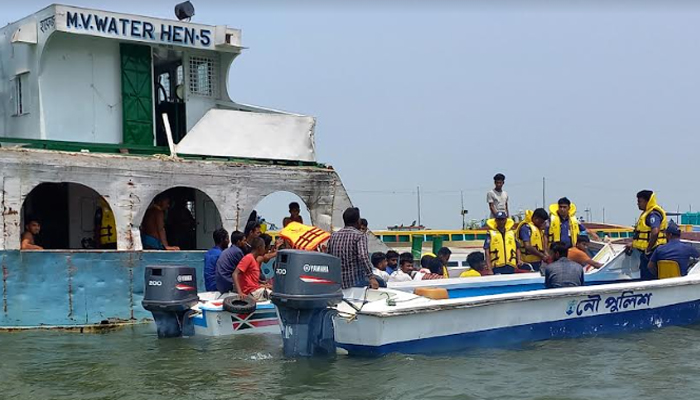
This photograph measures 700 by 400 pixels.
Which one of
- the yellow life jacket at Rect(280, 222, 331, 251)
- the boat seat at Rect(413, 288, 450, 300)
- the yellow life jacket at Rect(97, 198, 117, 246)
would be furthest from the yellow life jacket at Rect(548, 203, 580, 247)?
the yellow life jacket at Rect(97, 198, 117, 246)

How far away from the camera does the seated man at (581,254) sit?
12.5 m

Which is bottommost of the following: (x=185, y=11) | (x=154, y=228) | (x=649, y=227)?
(x=649, y=227)

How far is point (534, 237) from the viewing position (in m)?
13.1

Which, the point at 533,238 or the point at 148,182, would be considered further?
the point at 148,182

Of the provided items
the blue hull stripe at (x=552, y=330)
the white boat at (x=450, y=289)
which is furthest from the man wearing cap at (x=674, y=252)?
the white boat at (x=450, y=289)

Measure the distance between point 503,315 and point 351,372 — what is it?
217cm

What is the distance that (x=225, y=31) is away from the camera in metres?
16.5

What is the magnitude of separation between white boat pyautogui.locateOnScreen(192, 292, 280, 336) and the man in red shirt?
0.25 m

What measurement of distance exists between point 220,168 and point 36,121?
3570 millimetres

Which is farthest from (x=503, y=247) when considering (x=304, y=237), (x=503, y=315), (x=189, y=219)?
(x=189, y=219)

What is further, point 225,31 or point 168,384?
point 225,31

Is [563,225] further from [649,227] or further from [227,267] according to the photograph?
[227,267]

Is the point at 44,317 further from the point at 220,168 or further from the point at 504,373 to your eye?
the point at 504,373

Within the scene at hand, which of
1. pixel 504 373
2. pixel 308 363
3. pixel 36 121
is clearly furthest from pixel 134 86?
pixel 504 373
